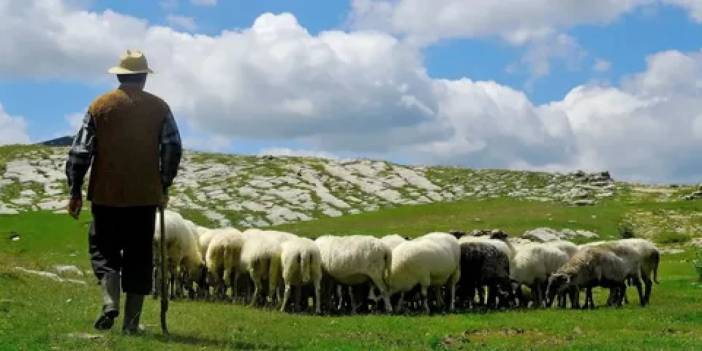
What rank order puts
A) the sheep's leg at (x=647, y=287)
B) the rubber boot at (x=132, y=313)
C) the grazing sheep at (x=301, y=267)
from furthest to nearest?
the sheep's leg at (x=647, y=287), the grazing sheep at (x=301, y=267), the rubber boot at (x=132, y=313)

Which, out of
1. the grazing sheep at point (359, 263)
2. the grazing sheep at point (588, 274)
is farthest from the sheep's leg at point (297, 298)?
the grazing sheep at point (588, 274)

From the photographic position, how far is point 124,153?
13086mm

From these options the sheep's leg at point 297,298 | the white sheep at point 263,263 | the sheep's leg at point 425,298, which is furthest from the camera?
the white sheep at point 263,263

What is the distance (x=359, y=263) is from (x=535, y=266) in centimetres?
752

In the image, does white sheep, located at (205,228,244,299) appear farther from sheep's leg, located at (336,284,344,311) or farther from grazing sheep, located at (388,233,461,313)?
grazing sheep, located at (388,233,461,313)

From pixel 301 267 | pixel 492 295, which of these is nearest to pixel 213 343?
pixel 301 267

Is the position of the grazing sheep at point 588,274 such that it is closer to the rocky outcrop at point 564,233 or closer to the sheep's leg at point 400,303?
the sheep's leg at point 400,303

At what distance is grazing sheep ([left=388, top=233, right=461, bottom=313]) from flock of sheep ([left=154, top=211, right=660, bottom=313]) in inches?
1.2

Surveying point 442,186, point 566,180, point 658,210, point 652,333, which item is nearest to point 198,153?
point 442,186

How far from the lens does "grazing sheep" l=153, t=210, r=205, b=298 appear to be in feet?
89.6

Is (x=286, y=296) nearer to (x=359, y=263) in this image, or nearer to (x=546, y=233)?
(x=359, y=263)

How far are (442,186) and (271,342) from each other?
98.5 meters

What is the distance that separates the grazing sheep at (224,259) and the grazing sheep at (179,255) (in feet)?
1.79

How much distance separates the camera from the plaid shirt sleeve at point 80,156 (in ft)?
42.2
